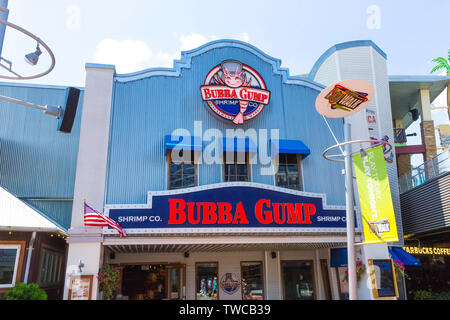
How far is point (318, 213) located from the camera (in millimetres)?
14875

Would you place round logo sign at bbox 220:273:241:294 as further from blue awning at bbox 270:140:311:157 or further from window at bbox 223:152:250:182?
blue awning at bbox 270:140:311:157

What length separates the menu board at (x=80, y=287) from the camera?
12.4 m

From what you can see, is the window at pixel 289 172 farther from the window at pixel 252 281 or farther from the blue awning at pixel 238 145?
the window at pixel 252 281

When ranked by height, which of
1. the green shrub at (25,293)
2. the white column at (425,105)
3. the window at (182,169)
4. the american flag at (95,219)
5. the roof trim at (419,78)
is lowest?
the green shrub at (25,293)

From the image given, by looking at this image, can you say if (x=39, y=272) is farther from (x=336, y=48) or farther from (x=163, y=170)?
(x=336, y=48)

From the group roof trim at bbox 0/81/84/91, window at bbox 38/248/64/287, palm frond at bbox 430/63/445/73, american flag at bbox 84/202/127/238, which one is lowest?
window at bbox 38/248/64/287

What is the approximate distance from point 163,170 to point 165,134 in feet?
4.90

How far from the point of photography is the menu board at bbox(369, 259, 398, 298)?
46.9ft

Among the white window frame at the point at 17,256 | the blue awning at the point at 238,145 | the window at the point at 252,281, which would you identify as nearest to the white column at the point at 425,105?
the blue awning at the point at 238,145

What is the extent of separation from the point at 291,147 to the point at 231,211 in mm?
4018

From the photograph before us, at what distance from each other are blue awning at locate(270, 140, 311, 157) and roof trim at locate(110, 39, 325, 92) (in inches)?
116

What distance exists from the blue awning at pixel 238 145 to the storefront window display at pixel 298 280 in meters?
5.64

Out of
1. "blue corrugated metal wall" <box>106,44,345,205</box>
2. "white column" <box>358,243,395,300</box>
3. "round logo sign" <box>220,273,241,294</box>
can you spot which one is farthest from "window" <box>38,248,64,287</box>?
"white column" <box>358,243,395,300</box>

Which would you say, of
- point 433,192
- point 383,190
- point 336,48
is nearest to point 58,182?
point 383,190
